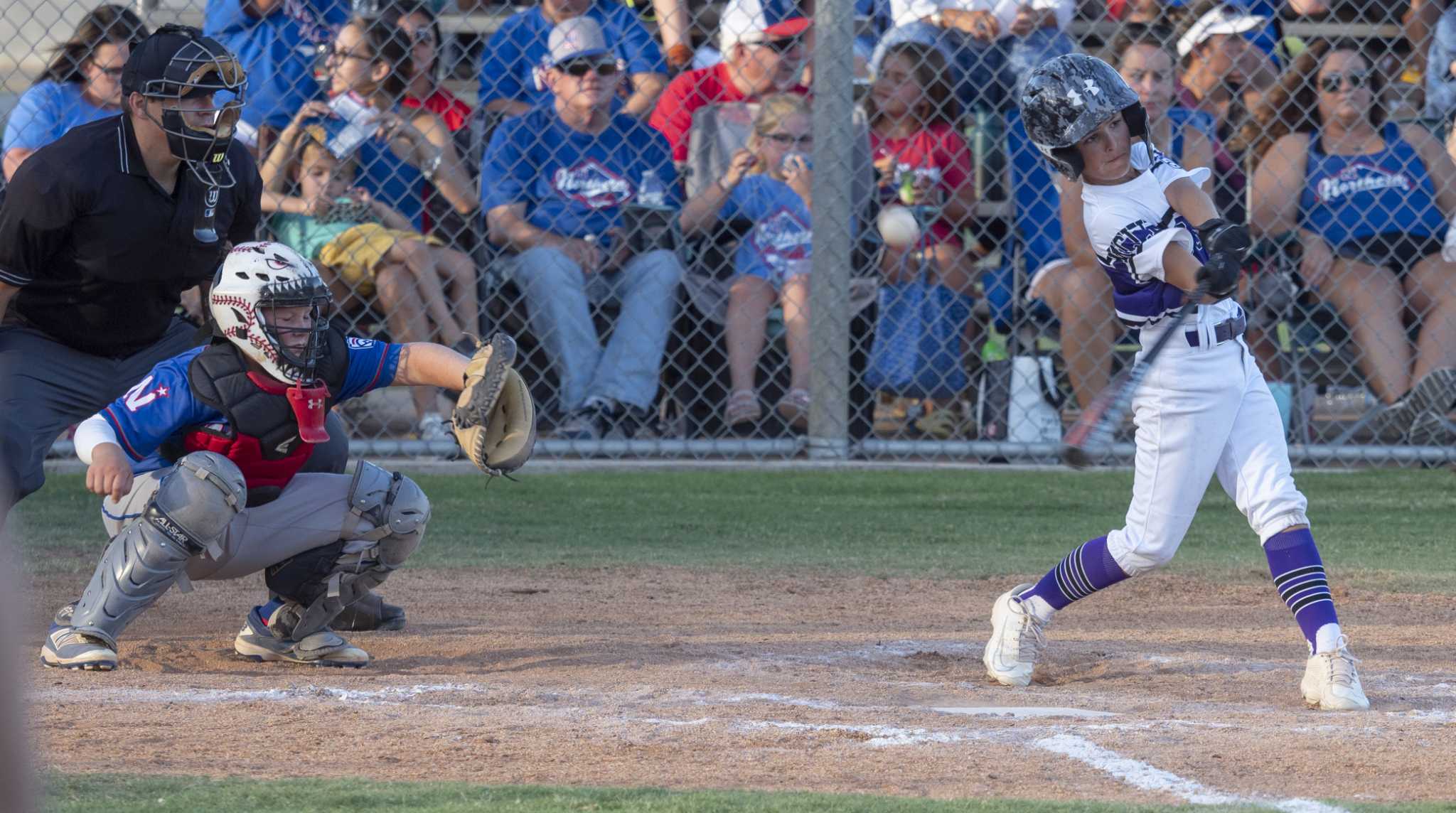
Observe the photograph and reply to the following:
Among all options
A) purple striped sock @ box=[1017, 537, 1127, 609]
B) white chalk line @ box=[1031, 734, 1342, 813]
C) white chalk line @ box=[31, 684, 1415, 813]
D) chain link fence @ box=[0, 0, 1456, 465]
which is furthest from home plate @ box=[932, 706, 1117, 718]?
chain link fence @ box=[0, 0, 1456, 465]

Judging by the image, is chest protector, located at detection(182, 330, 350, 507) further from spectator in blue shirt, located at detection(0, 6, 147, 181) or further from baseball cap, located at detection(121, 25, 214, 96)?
spectator in blue shirt, located at detection(0, 6, 147, 181)

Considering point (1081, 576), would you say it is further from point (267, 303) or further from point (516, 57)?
point (516, 57)

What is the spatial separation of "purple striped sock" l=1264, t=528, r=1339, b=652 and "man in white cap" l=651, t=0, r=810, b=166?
14.0ft

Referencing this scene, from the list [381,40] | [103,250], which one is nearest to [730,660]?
[103,250]

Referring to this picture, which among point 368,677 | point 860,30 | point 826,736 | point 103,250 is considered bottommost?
point 368,677

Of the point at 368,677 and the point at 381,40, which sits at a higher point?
the point at 381,40

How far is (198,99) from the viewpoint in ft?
14.7

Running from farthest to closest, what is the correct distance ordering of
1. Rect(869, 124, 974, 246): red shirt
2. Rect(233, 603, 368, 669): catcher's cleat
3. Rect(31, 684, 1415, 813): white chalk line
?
1. Rect(869, 124, 974, 246): red shirt
2. Rect(233, 603, 368, 669): catcher's cleat
3. Rect(31, 684, 1415, 813): white chalk line

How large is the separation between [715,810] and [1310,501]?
4.87m

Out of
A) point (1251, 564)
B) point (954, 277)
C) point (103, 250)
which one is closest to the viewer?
point (103, 250)

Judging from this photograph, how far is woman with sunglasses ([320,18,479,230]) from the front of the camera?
284 inches

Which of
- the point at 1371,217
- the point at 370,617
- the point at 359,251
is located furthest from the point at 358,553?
the point at 1371,217

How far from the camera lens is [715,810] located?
2.68 m

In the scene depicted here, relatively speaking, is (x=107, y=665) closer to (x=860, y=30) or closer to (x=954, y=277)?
(x=954, y=277)
